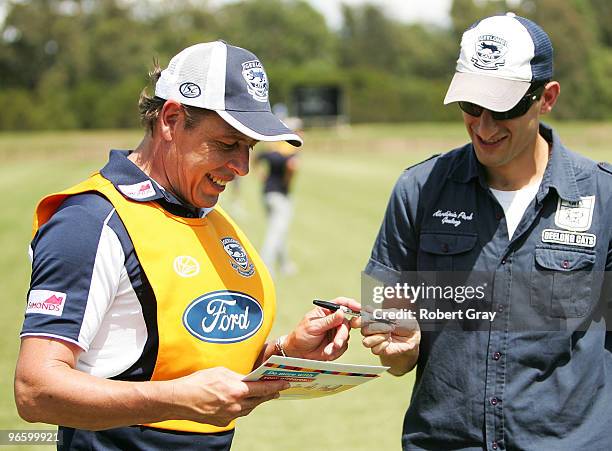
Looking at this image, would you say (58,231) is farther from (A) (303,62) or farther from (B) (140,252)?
(A) (303,62)

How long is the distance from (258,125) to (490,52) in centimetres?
98

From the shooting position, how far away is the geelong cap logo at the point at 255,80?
302cm

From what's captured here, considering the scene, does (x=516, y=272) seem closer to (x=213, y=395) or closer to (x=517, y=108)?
(x=517, y=108)

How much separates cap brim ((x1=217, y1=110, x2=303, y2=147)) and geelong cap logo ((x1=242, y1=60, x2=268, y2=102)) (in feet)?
0.23

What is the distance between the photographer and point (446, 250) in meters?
3.39

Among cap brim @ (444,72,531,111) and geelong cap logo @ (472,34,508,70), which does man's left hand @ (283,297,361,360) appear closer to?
cap brim @ (444,72,531,111)

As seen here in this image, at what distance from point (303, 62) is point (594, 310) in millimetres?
106596

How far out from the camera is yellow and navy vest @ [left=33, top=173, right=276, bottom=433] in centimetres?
282

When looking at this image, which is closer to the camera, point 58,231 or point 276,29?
point 58,231

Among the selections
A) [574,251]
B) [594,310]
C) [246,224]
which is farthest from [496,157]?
[246,224]

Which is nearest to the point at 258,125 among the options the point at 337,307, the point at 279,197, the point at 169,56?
the point at 337,307

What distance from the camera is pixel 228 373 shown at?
8.88ft

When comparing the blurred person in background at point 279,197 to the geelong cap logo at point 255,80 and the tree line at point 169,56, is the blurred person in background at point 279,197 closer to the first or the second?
the geelong cap logo at point 255,80

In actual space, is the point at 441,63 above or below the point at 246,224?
below
